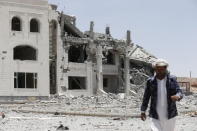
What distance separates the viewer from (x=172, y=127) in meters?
7.77

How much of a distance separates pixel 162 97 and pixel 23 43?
37.0 metres

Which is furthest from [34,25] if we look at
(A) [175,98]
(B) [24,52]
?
(A) [175,98]

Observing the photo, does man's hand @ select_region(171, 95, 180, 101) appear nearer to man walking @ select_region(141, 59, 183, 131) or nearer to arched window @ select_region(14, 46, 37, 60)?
man walking @ select_region(141, 59, 183, 131)

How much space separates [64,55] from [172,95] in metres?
40.7

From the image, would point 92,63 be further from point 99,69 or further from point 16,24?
point 16,24

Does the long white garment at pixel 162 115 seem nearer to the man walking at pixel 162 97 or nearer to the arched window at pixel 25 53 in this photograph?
the man walking at pixel 162 97

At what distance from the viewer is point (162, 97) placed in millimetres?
7852

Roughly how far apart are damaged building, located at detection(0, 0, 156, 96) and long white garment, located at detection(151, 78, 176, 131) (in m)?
35.8

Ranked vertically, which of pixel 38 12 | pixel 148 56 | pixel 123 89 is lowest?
pixel 123 89

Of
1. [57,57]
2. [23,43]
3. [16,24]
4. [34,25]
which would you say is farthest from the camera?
[57,57]

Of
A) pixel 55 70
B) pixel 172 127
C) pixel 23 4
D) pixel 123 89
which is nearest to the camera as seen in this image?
pixel 172 127

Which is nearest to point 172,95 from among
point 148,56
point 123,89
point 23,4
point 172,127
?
point 172,127

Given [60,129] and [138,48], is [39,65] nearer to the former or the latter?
[138,48]

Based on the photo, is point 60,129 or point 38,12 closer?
point 60,129
